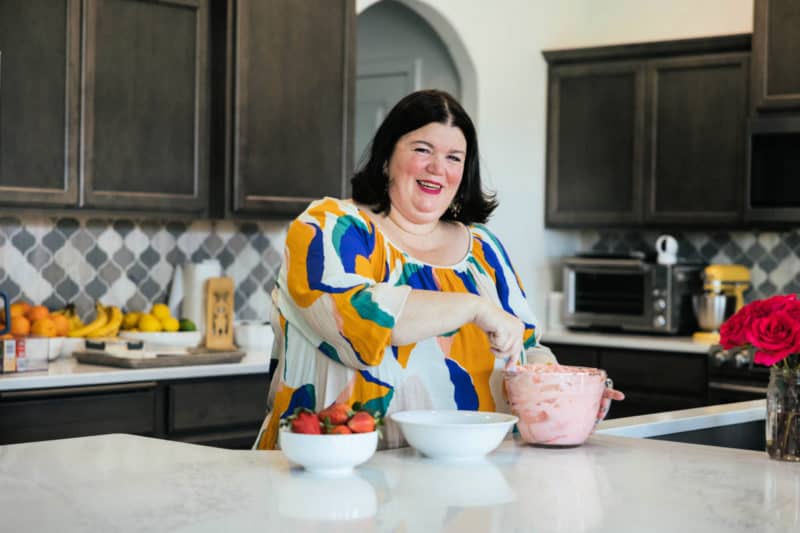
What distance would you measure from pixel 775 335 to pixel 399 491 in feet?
2.61

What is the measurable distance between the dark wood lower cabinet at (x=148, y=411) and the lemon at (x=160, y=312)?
1.64 ft

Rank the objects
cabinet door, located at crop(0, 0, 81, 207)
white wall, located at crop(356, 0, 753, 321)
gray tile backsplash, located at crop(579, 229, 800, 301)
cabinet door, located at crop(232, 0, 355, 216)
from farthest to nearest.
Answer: white wall, located at crop(356, 0, 753, 321) < gray tile backsplash, located at crop(579, 229, 800, 301) < cabinet door, located at crop(232, 0, 355, 216) < cabinet door, located at crop(0, 0, 81, 207)

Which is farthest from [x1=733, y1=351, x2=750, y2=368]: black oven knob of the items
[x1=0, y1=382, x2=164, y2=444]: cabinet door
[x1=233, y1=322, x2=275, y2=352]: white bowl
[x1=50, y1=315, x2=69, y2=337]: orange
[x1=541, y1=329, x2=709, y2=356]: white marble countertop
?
[x1=50, y1=315, x2=69, y2=337]: orange

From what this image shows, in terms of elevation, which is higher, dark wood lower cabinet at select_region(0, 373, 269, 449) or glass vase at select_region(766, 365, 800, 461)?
glass vase at select_region(766, 365, 800, 461)

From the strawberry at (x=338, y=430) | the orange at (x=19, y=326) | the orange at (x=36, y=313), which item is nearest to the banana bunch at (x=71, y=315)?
the orange at (x=36, y=313)

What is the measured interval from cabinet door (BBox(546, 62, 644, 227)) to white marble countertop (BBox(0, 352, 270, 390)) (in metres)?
2.21

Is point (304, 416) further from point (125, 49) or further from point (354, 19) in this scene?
point (354, 19)

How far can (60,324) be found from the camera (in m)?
3.96

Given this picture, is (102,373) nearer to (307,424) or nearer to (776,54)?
(307,424)

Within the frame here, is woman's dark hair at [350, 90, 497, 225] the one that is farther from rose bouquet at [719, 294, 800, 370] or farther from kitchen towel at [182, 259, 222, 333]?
kitchen towel at [182, 259, 222, 333]

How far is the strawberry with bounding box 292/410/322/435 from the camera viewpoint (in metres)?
1.86

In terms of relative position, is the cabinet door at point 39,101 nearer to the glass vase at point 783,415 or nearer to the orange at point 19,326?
the orange at point 19,326

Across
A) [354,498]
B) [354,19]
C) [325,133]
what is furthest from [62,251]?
[354,498]

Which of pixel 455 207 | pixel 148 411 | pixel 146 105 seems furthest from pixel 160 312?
pixel 455 207
